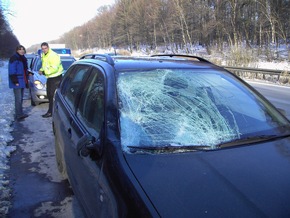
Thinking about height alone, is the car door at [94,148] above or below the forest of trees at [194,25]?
below

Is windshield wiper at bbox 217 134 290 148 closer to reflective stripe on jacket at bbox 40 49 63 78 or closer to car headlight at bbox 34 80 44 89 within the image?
reflective stripe on jacket at bbox 40 49 63 78

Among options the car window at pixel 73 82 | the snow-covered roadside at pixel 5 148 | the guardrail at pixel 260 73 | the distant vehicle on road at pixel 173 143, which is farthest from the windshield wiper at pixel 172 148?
the guardrail at pixel 260 73

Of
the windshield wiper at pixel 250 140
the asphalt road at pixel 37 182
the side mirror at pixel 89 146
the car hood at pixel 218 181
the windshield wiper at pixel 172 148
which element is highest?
the side mirror at pixel 89 146

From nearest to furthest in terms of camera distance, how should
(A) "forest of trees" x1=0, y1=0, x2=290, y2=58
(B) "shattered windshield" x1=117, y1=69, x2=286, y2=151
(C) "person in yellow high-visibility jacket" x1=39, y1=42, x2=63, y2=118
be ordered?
1. (B) "shattered windshield" x1=117, y1=69, x2=286, y2=151
2. (C) "person in yellow high-visibility jacket" x1=39, y1=42, x2=63, y2=118
3. (A) "forest of trees" x1=0, y1=0, x2=290, y2=58

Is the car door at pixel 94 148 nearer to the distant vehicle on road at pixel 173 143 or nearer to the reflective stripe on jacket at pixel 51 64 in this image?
the distant vehicle on road at pixel 173 143

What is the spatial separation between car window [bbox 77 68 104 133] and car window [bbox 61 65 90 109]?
292 millimetres

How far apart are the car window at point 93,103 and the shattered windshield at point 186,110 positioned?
0.18 meters

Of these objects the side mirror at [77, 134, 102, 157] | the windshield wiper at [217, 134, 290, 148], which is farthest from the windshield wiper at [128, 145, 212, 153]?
the side mirror at [77, 134, 102, 157]

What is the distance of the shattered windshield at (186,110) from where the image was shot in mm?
2178

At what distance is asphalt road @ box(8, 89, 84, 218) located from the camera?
3208 mm

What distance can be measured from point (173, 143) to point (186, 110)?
1.50 ft

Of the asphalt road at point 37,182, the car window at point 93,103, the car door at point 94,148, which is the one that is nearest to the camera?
the car door at point 94,148

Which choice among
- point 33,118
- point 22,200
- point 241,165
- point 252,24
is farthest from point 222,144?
point 252,24

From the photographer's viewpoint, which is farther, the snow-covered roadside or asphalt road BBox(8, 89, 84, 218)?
the snow-covered roadside
